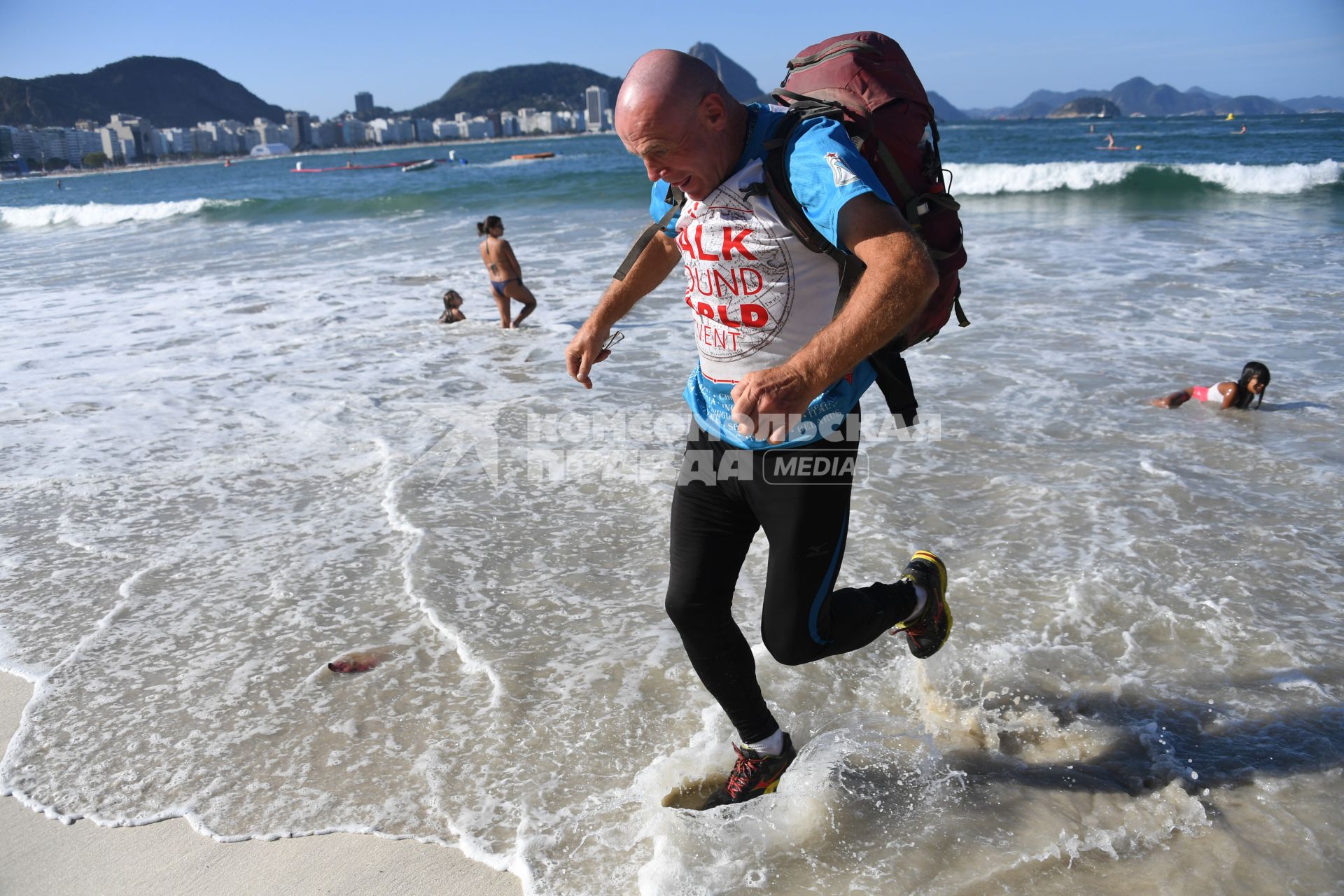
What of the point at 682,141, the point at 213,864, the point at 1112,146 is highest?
the point at 1112,146

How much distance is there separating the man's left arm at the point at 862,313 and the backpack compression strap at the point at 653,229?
0.64 metres

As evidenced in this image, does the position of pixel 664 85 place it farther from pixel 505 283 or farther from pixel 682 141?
pixel 505 283

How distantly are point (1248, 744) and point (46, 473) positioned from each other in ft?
21.6

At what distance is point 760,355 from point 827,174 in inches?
19.6

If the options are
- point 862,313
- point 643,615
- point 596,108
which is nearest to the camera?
point 862,313

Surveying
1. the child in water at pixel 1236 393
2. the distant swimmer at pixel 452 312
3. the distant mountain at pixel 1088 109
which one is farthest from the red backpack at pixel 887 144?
the distant mountain at pixel 1088 109

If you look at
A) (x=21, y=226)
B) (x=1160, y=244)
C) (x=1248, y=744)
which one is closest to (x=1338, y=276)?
(x=1160, y=244)

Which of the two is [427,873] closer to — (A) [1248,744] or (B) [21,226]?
(A) [1248,744]

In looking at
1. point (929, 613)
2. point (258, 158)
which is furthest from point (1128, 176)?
point (258, 158)

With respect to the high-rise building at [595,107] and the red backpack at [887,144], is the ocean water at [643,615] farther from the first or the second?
the high-rise building at [595,107]

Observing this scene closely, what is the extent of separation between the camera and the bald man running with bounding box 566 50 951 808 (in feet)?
6.23

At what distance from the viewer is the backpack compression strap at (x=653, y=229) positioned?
2471mm

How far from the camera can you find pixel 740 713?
2643mm

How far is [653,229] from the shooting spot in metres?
2.61
